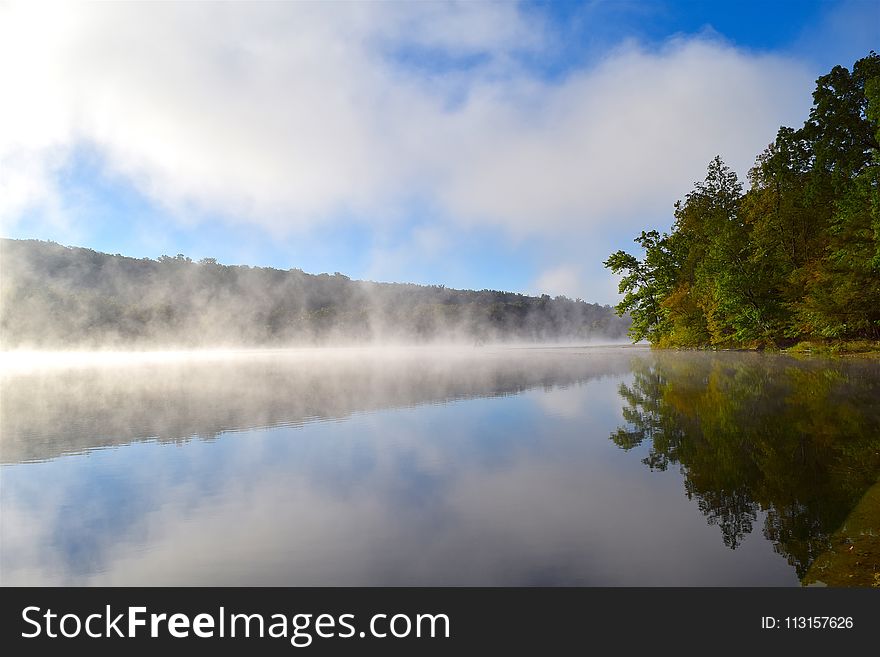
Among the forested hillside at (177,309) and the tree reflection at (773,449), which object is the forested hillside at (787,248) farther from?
the forested hillside at (177,309)

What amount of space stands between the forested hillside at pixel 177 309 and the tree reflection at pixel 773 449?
13763 cm

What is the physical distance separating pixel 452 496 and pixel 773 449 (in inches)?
268

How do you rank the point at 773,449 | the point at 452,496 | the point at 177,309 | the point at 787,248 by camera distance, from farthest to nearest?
the point at 177,309 < the point at 787,248 < the point at 773,449 < the point at 452,496

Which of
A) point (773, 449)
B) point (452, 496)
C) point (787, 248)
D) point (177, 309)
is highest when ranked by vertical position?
point (177, 309)

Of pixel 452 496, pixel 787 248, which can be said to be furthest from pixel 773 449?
pixel 787 248

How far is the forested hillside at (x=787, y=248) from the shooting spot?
30.0 metres

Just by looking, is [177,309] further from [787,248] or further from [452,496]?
[452,496]

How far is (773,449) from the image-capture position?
10164mm

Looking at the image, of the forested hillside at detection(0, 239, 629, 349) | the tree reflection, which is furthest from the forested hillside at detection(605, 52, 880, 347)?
the forested hillside at detection(0, 239, 629, 349)

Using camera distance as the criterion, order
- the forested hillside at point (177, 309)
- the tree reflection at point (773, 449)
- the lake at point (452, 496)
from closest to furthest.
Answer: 1. the lake at point (452, 496)
2. the tree reflection at point (773, 449)
3. the forested hillside at point (177, 309)

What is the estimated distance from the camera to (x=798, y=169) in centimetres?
3941

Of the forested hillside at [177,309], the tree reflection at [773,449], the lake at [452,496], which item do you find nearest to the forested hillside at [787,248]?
the tree reflection at [773,449]

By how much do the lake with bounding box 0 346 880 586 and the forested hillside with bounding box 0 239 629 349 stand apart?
128471 millimetres
